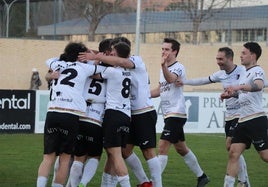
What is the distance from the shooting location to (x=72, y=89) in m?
10.1

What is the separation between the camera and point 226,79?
12.7 metres

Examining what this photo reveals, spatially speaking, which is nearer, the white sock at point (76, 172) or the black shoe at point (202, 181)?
the white sock at point (76, 172)

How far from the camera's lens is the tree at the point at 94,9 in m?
43.8

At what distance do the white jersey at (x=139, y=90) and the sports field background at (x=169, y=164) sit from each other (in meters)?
1.98

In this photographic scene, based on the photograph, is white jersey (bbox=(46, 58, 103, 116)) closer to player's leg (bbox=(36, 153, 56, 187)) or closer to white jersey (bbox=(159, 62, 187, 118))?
player's leg (bbox=(36, 153, 56, 187))

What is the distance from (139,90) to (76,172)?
1.53 m

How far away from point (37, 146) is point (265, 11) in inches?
942

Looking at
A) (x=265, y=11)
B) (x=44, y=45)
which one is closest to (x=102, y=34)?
(x=44, y=45)

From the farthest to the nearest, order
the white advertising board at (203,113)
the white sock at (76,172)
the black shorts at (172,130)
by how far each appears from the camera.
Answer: the white advertising board at (203,113)
the black shorts at (172,130)
the white sock at (76,172)

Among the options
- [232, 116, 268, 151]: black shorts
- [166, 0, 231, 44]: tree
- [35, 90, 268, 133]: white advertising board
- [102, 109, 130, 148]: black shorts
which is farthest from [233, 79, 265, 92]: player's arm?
[166, 0, 231, 44]: tree

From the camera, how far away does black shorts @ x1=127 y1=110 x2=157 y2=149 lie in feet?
36.1

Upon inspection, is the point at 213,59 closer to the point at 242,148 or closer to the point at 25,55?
the point at 25,55

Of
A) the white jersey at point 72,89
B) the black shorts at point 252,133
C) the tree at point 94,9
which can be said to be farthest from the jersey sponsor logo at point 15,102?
the tree at point 94,9

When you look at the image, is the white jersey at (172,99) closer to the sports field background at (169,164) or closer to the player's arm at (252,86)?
the sports field background at (169,164)
